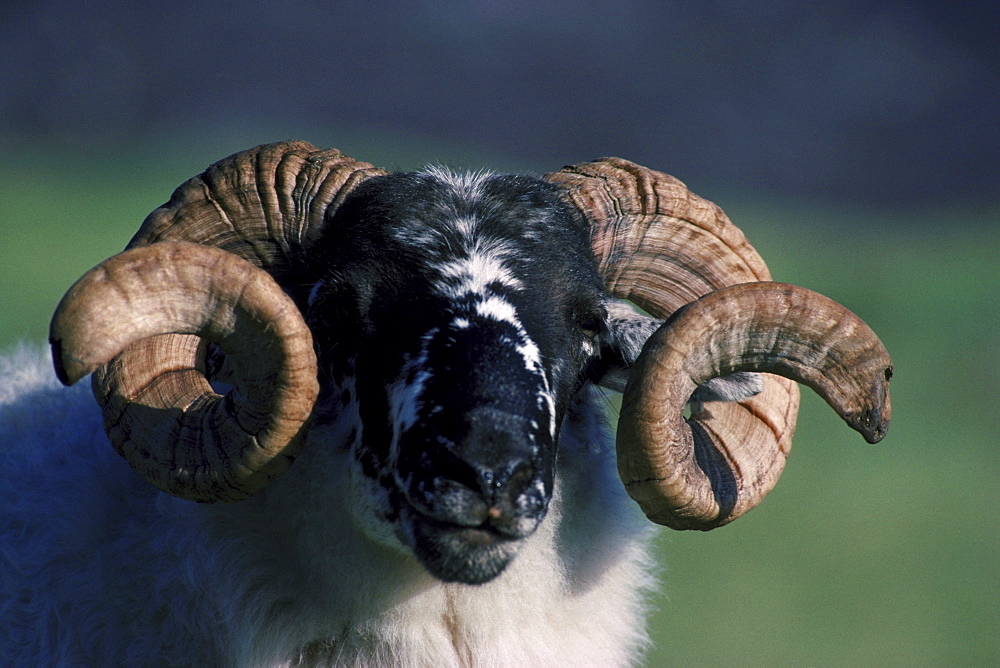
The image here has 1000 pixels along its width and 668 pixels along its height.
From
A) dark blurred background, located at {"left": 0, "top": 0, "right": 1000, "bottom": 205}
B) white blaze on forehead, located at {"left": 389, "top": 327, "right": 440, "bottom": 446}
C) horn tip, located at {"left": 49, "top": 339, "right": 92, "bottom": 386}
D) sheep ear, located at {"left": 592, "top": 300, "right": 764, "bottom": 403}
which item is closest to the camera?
horn tip, located at {"left": 49, "top": 339, "right": 92, "bottom": 386}

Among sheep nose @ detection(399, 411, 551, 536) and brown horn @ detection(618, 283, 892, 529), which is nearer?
sheep nose @ detection(399, 411, 551, 536)

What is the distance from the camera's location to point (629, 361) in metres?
3.38

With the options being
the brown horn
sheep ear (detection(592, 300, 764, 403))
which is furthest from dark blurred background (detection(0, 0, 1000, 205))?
the brown horn

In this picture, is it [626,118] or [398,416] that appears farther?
[626,118]

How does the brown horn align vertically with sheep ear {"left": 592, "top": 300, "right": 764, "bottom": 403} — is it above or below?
above

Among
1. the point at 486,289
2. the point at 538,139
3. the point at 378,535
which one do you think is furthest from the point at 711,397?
the point at 538,139

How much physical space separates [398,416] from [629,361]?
1.03 metres

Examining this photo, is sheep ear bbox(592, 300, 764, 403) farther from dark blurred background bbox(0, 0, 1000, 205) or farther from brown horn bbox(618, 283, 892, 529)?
dark blurred background bbox(0, 0, 1000, 205)

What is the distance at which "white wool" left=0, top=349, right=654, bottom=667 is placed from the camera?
2.98 meters

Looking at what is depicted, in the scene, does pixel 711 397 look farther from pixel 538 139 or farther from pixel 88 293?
pixel 538 139

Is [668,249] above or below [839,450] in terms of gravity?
above

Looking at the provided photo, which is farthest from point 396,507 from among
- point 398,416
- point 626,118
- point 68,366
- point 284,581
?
point 626,118

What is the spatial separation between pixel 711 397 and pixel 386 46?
1278 inches

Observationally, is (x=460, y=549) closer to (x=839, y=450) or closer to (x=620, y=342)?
(x=620, y=342)
